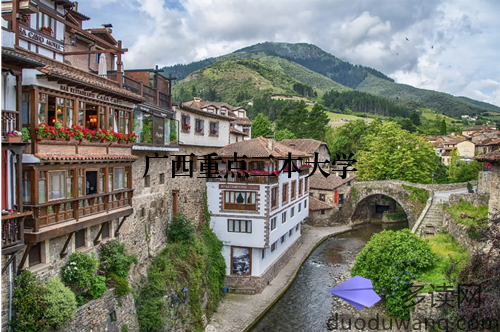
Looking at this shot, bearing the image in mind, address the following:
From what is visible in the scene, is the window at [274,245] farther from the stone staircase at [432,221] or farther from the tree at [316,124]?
the tree at [316,124]

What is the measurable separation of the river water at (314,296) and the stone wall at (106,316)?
27.3 ft

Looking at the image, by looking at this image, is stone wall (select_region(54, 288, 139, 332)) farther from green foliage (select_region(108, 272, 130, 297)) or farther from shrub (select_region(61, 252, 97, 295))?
shrub (select_region(61, 252, 97, 295))

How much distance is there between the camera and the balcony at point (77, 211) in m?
11.5

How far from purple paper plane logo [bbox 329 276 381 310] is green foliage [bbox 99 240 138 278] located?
1125cm

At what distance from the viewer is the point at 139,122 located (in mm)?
17500

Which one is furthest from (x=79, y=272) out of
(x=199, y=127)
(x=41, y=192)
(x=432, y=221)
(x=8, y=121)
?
(x=432, y=221)

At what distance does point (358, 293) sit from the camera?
68.9 ft

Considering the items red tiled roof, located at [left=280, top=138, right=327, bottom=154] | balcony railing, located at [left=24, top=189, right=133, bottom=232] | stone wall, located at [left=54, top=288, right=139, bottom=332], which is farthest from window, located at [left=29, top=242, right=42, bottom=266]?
red tiled roof, located at [left=280, top=138, right=327, bottom=154]

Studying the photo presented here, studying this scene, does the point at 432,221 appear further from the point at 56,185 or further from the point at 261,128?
the point at 261,128

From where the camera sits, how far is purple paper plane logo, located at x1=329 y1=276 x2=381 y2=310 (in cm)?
2041

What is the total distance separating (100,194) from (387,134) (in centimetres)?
4421

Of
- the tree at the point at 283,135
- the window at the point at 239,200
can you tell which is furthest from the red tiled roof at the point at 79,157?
the tree at the point at 283,135

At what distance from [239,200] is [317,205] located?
834 inches

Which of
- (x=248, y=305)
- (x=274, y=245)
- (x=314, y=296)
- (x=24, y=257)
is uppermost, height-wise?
(x=24, y=257)
